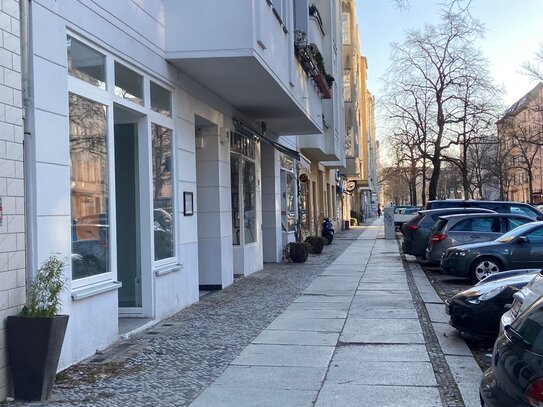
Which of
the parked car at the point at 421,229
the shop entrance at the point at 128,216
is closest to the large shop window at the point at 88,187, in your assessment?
the shop entrance at the point at 128,216

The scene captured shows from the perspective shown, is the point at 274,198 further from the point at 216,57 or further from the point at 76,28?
the point at 76,28

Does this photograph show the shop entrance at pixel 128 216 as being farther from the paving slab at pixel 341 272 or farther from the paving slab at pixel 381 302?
the paving slab at pixel 341 272

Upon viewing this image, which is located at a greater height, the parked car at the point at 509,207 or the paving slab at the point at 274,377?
the parked car at the point at 509,207

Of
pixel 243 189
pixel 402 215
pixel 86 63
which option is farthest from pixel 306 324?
pixel 402 215

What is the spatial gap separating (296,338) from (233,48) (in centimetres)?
418

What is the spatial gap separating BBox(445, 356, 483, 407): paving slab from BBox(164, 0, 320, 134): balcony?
4993mm

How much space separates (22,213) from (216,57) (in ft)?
14.3

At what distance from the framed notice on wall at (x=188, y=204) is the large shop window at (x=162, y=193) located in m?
0.43

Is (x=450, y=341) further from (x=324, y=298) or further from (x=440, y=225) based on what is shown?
(x=440, y=225)

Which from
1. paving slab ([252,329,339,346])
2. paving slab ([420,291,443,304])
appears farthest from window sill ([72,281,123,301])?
paving slab ([420,291,443,304])

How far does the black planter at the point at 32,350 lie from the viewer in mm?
5324

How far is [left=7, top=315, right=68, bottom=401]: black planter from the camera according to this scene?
5.32m

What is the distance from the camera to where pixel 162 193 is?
9500 mm

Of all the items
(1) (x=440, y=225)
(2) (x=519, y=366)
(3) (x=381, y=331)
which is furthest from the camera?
(1) (x=440, y=225)
